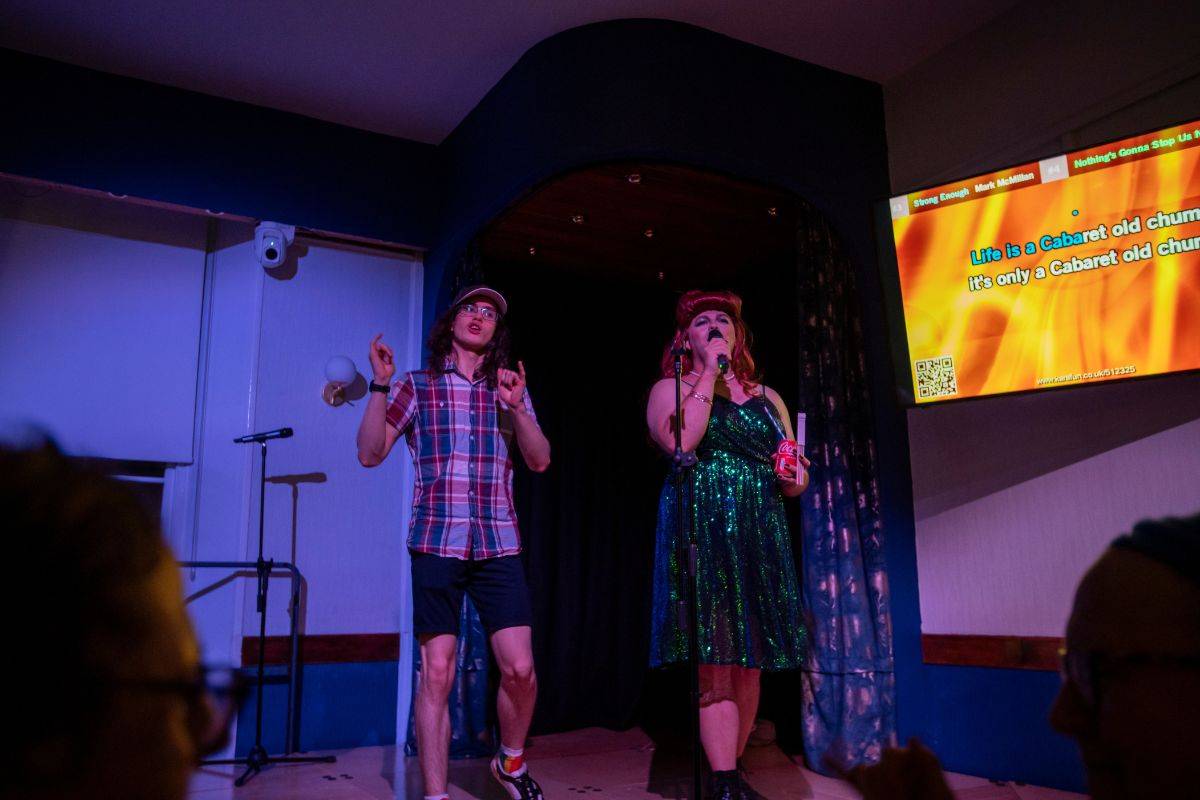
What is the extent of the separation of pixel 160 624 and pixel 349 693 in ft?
14.1

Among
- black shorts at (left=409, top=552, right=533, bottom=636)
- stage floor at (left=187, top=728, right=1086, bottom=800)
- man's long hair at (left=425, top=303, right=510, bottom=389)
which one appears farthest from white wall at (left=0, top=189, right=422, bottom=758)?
black shorts at (left=409, top=552, right=533, bottom=636)

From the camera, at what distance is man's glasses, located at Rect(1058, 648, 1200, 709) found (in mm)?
591

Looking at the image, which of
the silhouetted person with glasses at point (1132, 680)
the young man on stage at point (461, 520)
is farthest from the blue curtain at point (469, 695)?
the silhouetted person with glasses at point (1132, 680)

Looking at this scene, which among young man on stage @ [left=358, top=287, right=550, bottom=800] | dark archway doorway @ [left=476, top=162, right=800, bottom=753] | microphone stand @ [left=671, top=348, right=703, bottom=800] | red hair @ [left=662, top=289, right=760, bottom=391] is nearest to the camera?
microphone stand @ [left=671, top=348, right=703, bottom=800]

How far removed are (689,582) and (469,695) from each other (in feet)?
6.20

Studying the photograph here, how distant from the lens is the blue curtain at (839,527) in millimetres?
3686

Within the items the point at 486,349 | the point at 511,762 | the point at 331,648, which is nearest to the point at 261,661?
the point at 331,648

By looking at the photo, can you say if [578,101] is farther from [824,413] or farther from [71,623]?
[71,623]

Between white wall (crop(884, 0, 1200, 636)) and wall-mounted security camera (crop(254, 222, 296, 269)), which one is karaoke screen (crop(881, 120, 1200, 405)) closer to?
white wall (crop(884, 0, 1200, 636))

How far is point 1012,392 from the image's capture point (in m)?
3.23

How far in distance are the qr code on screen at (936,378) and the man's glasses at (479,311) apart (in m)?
1.60

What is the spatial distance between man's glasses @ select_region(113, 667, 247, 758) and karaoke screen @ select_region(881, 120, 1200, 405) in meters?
3.07

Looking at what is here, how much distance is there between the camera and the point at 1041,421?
3488 mm

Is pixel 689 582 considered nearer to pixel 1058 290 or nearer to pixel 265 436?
pixel 1058 290
